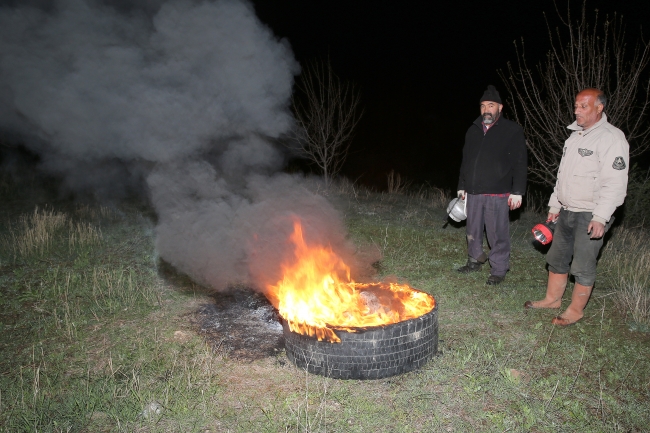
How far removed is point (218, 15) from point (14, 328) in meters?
4.49

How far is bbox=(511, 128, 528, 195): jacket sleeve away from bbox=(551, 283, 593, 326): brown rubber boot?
1.45 metres

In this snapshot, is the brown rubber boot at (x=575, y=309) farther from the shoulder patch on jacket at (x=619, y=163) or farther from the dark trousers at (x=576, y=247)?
the shoulder patch on jacket at (x=619, y=163)

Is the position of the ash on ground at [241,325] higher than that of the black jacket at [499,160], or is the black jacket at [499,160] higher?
the black jacket at [499,160]

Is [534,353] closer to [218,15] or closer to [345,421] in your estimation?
[345,421]

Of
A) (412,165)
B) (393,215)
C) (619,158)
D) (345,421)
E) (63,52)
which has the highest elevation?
(63,52)

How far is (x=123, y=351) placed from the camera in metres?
4.24

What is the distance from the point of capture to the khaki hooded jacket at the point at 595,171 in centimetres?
414

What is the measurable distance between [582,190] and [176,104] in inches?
210

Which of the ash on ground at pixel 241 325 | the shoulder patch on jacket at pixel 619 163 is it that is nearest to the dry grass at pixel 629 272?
the shoulder patch on jacket at pixel 619 163

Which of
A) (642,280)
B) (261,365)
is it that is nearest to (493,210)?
(642,280)

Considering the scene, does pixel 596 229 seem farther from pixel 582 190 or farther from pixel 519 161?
pixel 519 161

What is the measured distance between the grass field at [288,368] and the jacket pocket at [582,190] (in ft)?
4.11

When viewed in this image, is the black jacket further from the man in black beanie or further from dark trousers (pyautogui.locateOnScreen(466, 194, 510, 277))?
dark trousers (pyautogui.locateOnScreen(466, 194, 510, 277))

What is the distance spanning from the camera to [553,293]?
4996 mm
